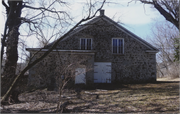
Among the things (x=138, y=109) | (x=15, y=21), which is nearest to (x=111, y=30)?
(x=15, y=21)

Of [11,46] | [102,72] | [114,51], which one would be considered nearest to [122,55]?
[114,51]

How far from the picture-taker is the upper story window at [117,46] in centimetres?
1638

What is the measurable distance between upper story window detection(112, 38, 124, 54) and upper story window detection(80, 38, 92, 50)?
95.0 inches

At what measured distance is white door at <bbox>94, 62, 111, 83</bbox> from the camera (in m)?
15.6

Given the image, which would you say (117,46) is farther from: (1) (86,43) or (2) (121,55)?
(1) (86,43)

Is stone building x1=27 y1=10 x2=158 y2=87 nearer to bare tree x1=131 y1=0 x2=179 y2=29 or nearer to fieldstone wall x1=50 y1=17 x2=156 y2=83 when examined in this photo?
fieldstone wall x1=50 y1=17 x2=156 y2=83

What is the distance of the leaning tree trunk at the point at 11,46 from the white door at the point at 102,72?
7922 mm

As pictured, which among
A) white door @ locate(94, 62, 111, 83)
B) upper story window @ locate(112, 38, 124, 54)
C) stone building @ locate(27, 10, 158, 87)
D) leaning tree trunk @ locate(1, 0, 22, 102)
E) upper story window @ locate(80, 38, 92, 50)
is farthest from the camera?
upper story window @ locate(112, 38, 124, 54)

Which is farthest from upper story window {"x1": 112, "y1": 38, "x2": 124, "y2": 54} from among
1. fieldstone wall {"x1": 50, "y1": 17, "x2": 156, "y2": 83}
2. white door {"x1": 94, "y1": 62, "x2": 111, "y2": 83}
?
white door {"x1": 94, "y1": 62, "x2": 111, "y2": 83}

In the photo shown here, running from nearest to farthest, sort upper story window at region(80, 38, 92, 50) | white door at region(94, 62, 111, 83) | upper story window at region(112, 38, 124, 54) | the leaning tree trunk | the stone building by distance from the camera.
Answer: the leaning tree trunk → white door at region(94, 62, 111, 83) → the stone building → upper story window at region(80, 38, 92, 50) → upper story window at region(112, 38, 124, 54)

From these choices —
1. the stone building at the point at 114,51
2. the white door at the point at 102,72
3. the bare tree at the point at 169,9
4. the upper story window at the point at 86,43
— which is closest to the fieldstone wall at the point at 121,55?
the stone building at the point at 114,51

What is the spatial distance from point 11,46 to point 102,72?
9.10 metres

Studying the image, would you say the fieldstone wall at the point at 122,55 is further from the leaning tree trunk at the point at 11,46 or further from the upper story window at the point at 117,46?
the leaning tree trunk at the point at 11,46

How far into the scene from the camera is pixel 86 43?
16.1 m
